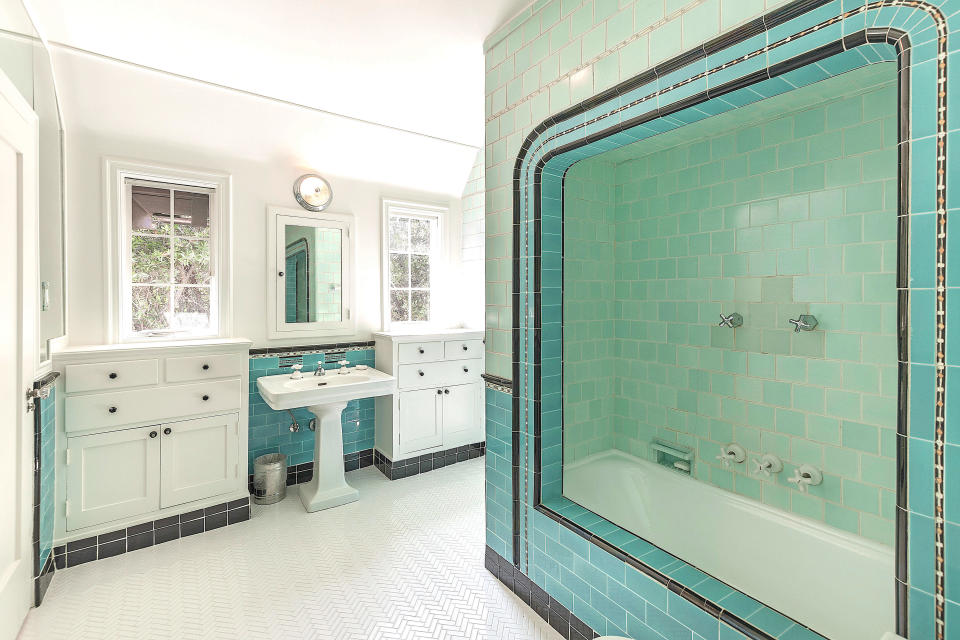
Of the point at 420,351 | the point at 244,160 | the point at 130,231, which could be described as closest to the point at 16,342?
→ the point at 130,231

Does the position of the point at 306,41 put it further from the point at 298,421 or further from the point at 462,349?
Answer: the point at 298,421

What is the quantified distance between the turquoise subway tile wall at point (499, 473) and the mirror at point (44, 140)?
206cm

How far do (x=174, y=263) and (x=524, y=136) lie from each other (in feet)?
7.98

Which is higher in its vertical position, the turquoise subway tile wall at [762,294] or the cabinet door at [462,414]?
the turquoise subway tile wall at [762,294]

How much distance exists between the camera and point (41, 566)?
2133 mm

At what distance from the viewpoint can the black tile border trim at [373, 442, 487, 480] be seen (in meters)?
3.53

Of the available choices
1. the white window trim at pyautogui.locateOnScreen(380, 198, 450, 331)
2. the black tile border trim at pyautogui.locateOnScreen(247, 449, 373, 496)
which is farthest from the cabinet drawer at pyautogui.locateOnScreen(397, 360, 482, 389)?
the black tile border trim at pyautogui.locateOnScreen(247, 449, 373, 496)

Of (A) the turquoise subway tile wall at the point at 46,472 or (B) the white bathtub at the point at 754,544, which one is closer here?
(B) the white bathtub at the point at 754,544

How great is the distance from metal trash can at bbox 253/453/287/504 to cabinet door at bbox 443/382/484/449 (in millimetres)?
1203

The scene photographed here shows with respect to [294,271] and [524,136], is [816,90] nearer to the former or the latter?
[524,136]

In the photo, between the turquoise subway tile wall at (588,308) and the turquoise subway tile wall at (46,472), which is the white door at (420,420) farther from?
the turquoise subway tile wall at (46,472)

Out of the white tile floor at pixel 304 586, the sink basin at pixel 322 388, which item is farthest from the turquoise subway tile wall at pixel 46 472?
the sink basin at pixel 322 388

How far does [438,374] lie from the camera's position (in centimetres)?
365

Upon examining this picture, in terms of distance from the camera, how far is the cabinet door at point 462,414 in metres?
3.73
